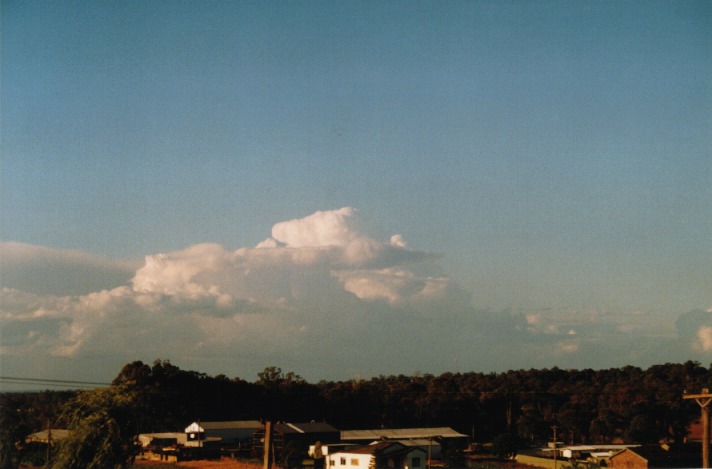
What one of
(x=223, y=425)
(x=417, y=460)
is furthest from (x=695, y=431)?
(x=223, y=425)

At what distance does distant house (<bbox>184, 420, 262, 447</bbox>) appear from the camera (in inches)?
2077

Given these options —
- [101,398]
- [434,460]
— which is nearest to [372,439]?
[434,460]

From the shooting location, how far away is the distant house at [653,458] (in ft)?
134

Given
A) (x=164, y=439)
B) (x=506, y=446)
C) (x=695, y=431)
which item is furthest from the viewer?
(x=695, y=431)

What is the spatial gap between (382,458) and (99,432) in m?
19.9

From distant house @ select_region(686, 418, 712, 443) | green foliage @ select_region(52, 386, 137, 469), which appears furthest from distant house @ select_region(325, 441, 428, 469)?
distant house @ select_region(686, 418, 712, 443)

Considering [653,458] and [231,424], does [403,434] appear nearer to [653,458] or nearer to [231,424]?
[231,424]

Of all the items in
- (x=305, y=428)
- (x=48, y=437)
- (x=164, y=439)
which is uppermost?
(x=48, y=437)

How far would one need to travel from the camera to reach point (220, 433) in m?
54.2

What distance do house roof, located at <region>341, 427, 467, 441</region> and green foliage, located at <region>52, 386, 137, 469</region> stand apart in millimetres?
26524

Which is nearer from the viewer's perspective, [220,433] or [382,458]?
[382,458]

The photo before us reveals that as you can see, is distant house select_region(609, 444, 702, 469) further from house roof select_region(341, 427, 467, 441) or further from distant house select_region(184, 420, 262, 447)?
distant house select_region(184, 420, 262, 447)

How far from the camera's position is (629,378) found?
64.5m

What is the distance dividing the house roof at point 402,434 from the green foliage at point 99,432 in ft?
87.0
